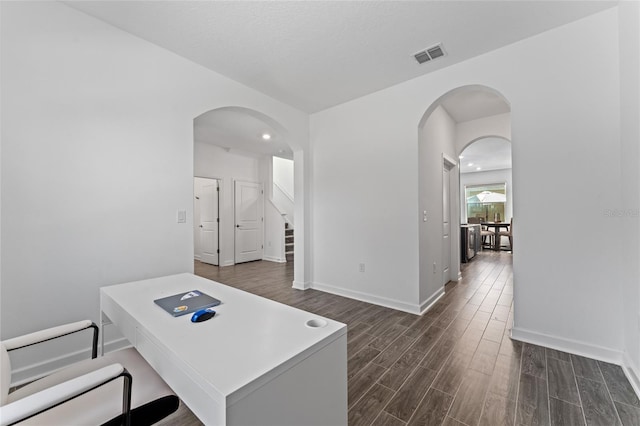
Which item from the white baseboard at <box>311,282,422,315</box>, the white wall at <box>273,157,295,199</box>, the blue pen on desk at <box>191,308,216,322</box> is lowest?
the white baseboard at <box>311,282,422,315</box>

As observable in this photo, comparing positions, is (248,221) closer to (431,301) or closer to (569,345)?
(431,301)

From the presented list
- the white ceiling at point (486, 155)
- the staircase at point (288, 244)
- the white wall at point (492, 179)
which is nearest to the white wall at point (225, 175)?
the staircase at point (288, 244)

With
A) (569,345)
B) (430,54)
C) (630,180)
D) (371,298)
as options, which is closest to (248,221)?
(371,298)

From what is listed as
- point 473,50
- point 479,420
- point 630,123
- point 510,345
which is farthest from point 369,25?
point 510,345

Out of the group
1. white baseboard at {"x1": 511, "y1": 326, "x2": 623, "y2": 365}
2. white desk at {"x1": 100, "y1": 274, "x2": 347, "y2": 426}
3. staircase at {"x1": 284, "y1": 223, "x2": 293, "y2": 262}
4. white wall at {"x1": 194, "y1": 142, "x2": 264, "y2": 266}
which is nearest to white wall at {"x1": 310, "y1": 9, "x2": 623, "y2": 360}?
white baseboard at {"x1": 511, "y1": 326, "x2": 623, "y2": 365}

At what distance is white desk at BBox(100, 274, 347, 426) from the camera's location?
737mm

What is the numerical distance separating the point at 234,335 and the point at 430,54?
3.04 meters

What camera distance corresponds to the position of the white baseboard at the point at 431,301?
3115 mm

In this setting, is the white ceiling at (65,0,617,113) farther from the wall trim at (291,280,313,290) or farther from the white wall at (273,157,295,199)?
the white wall at (273,157,295,199)

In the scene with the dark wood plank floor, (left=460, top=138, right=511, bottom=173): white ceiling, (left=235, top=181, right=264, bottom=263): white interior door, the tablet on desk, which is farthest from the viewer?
(left=235, top=181, right=264, bottom=263): white interior door

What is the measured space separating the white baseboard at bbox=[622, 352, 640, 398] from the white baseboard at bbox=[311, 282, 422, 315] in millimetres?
1581

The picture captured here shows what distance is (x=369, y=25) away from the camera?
221 cm

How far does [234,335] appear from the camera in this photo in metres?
1.03

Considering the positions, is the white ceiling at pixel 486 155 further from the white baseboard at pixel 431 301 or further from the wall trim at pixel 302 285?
the wall trim at pixel 302 285
